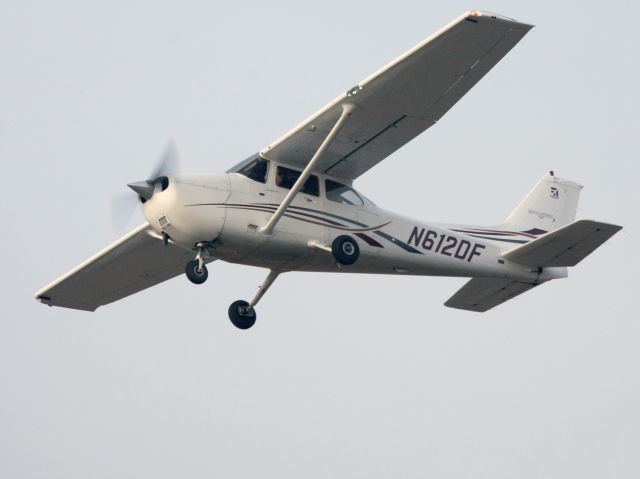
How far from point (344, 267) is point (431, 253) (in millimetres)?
1510

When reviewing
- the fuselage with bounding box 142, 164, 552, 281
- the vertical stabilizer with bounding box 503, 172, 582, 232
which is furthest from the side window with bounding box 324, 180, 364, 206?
the vertical stabilizer with bounding box 503, 172, 582, 232

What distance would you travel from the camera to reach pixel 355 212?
22.4 metres

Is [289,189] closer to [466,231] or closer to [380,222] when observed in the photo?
[380,222]

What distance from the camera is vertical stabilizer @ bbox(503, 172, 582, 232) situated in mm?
25297

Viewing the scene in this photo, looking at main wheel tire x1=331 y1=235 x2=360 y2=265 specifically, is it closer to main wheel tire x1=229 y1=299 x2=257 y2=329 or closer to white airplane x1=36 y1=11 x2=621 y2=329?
white airplane x1=36 y1=11 x2=621 y2=329

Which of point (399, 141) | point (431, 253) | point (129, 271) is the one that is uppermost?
point (399, 141)

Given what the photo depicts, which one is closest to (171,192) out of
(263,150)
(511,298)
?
(263,150)

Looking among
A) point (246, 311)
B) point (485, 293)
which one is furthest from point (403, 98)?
point (485, 293)

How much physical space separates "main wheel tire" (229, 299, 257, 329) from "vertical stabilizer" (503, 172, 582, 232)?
5.16m

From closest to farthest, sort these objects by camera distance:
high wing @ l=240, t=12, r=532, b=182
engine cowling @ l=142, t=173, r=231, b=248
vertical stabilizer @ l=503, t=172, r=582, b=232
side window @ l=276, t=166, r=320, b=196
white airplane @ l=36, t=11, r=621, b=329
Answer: high wing @ l=240, t=12, r=532, b=182
white airplane @ l=36, t=11, r=621, b=329
engine cowling @ l=142, t=173, r=231, b=248
side window @ l=276, t=166, r=320, b=196
vertical stabilizer @ l=503, t=172, r=582, b=232

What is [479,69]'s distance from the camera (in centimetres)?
2047

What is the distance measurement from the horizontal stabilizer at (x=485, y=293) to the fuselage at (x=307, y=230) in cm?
31

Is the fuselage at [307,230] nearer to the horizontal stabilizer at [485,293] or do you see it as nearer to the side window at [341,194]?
the side window at [341,194]

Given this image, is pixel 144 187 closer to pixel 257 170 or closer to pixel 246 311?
pixel 257 170
